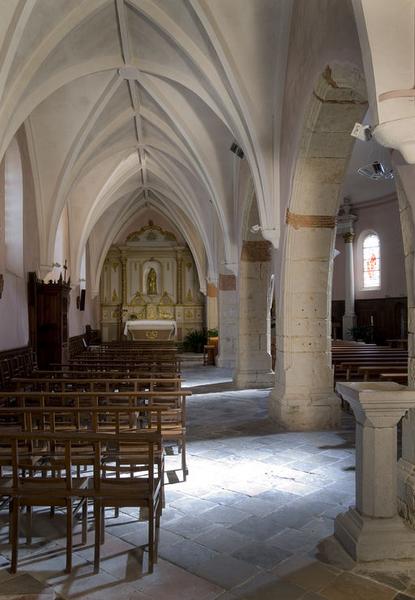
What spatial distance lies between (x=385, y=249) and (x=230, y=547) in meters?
17.9

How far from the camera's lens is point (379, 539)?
11.0ft

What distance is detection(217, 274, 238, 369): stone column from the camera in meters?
16.6

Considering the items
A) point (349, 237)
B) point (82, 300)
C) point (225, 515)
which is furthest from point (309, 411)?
point (349, 237)

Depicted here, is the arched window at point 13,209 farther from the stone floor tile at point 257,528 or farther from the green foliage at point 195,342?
the green foliage at point 195,342

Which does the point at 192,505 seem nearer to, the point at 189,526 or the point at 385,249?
the point at 189,526

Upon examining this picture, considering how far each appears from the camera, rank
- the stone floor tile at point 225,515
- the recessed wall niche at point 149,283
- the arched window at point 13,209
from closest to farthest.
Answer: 1. the stone floor tile at point 225,515
2. the arched window at point 13,209
3. the recessed wall niche at point 149,283

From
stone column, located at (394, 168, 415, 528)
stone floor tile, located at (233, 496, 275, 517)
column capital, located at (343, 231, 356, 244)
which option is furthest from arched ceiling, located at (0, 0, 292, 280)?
column capital, located at (343, 231, 356, 244)

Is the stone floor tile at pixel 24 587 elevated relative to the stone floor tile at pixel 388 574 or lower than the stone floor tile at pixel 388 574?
elevated

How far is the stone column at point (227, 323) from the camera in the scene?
16562 mm

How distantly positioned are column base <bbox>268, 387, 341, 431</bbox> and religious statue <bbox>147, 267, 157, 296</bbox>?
60.1ft

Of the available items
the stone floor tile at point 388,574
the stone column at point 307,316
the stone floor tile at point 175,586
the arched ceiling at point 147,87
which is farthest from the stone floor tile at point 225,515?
the arched ceiling at point 147,87

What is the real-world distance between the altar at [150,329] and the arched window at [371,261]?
900 centimetres

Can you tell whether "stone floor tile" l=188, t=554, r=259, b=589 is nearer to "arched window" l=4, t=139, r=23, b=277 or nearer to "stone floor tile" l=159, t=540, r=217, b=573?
"stone floor tile" l=159, t=540, r=217, b=573

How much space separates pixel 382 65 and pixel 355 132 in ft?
3.52
